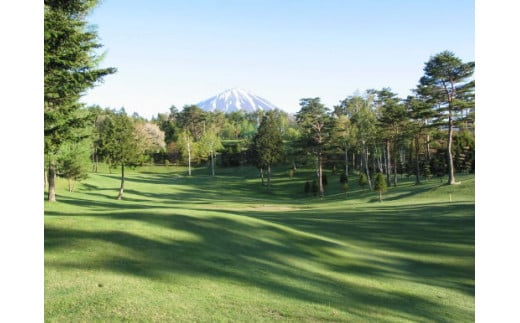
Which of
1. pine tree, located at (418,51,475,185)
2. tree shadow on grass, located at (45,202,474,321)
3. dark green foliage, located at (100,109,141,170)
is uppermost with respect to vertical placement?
pine tree, located at (418,51,475,185)

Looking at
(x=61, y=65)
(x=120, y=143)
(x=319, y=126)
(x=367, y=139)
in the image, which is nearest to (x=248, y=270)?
(x=61, y=65)

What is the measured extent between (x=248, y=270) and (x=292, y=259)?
9.41ft

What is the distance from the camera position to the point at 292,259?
52.1ft

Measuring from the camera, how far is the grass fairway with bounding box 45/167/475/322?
9.81 m

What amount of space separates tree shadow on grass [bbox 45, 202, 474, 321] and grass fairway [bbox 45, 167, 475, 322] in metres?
0.05

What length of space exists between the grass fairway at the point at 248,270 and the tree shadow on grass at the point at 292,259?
1.8 inches

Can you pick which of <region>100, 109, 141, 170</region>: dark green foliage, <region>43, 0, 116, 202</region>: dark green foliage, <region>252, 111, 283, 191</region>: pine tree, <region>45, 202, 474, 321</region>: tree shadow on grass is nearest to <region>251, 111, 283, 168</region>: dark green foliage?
<region>252, 111, 283, 191</region>: pine tree

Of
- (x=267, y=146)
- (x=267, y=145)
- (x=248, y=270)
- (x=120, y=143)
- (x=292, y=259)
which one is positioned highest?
(x=267, y=145)

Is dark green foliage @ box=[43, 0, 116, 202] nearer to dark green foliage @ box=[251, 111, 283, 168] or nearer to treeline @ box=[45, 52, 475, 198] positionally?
treeline @ box=[45, 52, 475, 198]

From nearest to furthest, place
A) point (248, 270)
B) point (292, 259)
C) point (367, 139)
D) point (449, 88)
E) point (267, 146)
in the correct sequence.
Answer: point (248, 270), point (292, 259), point (449, 88), point (367, 139), point (267, 146)

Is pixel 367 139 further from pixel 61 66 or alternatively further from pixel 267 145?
pixel 61 66

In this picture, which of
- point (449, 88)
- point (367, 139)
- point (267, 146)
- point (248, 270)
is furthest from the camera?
point (267, 146)
